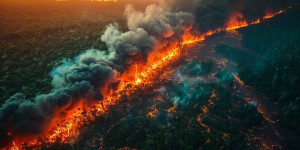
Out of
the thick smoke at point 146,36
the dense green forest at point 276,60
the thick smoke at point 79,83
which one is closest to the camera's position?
the thick smoke at point 79,83

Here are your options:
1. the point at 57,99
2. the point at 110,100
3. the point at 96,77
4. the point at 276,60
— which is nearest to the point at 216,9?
the point at 276,60

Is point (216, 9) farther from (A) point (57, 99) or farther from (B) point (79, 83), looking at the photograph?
(A) point (57, 99)

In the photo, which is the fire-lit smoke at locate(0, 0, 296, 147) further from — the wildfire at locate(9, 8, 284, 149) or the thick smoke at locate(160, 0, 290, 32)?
the thick smoke at locate(160, 0, 290, 32)

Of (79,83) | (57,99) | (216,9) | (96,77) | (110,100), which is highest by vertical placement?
(216,9)

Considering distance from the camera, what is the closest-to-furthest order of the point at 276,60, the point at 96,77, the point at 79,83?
the point at 79,83 → the point at 96,77 → the point at 276,60

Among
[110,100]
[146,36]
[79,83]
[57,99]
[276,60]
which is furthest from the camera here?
[276,60]

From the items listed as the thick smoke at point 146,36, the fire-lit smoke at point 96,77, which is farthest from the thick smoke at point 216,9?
the thick smoke at point 146,36

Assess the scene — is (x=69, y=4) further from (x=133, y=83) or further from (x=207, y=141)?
(x=207, y=141)

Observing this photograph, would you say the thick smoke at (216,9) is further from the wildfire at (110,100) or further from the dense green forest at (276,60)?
the wildfire at (110,100)
